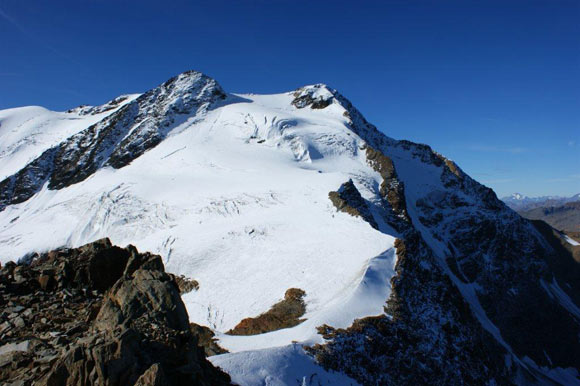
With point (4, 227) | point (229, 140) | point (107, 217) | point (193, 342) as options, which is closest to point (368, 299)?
point (193, 342)

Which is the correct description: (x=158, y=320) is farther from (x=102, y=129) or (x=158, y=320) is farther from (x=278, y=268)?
(x=102, y=129)

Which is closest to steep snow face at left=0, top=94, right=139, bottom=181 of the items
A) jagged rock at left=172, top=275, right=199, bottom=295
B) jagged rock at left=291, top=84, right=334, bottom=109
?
jagged rock at left=291, top=84, right=334, bottom=109

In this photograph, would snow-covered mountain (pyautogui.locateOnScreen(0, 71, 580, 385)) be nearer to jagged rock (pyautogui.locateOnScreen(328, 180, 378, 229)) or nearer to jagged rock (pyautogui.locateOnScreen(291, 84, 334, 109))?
jagged rock (pyautogui.locateOnScreen(328, 180, 378, 229))

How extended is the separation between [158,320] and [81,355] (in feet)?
8.42

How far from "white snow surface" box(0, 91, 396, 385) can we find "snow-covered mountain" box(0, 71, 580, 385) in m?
0.19

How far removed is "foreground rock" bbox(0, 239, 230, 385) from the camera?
269 inches

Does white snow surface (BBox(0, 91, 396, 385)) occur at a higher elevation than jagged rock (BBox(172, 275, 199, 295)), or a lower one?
higher

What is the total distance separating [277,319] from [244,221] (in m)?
17.3

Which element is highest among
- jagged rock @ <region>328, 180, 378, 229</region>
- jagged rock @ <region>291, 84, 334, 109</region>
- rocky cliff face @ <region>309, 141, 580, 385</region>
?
jagged rock @ <region>291, 84, 334, 109</region>

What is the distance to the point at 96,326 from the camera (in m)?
9.48

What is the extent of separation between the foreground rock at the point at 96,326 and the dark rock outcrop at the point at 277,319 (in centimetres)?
762

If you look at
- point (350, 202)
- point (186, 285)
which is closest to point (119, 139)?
point (186, 285)

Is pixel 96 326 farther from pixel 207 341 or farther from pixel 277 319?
pixel 277 319

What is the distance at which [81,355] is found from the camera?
22.9ft
